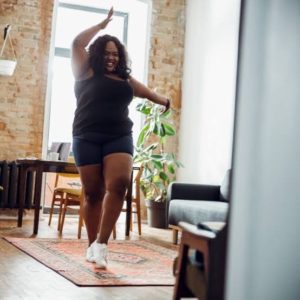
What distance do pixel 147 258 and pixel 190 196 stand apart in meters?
1.30

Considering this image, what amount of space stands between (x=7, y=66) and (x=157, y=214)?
7.02 ft

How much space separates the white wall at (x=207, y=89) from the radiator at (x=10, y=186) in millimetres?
1773

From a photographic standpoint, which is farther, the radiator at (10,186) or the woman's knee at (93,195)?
the radiator at (10,186)

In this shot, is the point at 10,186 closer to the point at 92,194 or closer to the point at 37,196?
the point at 37,196

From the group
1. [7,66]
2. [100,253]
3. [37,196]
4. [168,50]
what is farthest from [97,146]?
[168,50]

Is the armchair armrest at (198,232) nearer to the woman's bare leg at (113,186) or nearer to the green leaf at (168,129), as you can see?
the woman's bare leg at (113,186)

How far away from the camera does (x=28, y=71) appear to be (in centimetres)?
602

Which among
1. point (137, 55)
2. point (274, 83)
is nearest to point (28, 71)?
point (137, 55)

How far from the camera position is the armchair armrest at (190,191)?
15.0 ft

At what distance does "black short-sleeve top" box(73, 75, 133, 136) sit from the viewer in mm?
2617

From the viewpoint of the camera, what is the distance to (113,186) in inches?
106

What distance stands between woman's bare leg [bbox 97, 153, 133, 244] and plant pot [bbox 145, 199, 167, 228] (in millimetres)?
2905

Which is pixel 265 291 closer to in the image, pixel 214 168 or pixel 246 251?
pixel 246 251

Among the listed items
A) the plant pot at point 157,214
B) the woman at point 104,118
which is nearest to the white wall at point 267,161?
Answer: the woman at point 104,118
